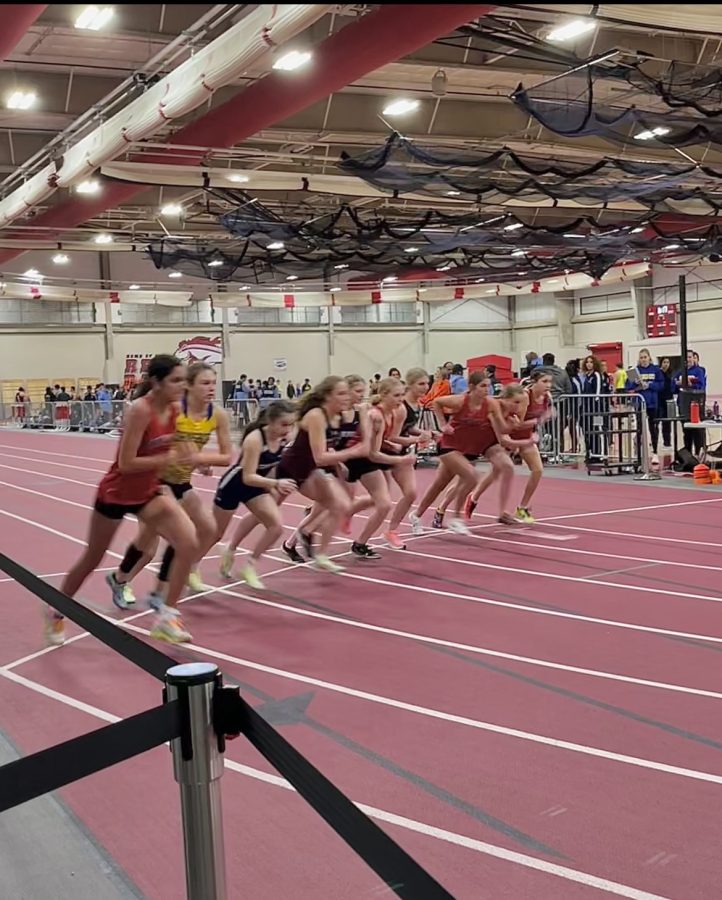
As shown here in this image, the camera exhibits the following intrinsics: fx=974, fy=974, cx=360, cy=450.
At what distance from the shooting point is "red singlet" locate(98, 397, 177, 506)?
564 cm

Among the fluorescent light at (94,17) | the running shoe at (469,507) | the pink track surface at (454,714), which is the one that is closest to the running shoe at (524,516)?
the running shoe at (469,507)

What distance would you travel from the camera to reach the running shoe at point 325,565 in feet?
26.2

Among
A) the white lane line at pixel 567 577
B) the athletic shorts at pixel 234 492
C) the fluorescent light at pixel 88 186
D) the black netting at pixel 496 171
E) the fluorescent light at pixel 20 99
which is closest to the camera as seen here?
the white lane line at pixel 567 577

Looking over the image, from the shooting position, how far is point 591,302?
39812 millimetres

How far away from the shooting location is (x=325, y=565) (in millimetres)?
7980

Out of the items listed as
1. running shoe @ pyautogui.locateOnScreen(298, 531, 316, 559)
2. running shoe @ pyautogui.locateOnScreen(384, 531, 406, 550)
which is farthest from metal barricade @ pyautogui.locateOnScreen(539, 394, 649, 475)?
running shoe @ pyautogui.locateOnScreen(298, 531, 316, 559)

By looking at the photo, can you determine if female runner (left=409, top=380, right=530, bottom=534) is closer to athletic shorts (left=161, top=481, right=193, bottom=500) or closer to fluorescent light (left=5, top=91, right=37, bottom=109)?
athletic shorts (left=161, top=481, right=193, bottom=500)

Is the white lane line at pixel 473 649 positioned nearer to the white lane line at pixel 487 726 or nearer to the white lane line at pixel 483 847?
the white lane line at pixel 487 726

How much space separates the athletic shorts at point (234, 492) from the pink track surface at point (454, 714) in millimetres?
695

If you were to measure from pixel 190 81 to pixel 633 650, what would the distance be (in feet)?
27.4

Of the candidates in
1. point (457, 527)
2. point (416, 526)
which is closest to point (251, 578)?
point (416, 526)

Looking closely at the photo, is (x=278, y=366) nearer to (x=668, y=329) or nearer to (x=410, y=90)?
(x=668, y=329)

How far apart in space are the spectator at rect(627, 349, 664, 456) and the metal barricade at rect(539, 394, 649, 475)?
45 cm

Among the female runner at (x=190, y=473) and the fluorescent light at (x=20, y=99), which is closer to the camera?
the female runner at (x=190, y=473)
